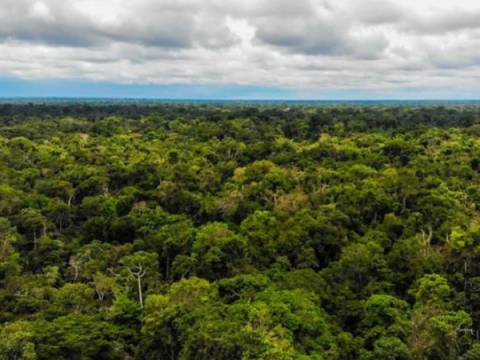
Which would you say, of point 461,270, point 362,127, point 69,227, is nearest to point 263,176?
point 69,227

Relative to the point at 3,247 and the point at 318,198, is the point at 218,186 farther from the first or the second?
the point at 3,247

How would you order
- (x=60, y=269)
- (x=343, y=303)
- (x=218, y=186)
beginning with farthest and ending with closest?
(x=218, y=186) → (x=60, y=269) → (x=343, y=303)

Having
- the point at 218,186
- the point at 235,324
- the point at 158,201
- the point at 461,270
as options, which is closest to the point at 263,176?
the point at 218,186

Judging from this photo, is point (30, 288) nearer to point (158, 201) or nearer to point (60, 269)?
point (60, 269)

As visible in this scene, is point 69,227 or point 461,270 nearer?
point 461,270

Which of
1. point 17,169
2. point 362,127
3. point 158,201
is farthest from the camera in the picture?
point 362,127

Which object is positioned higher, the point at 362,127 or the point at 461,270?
the point at 362,127
